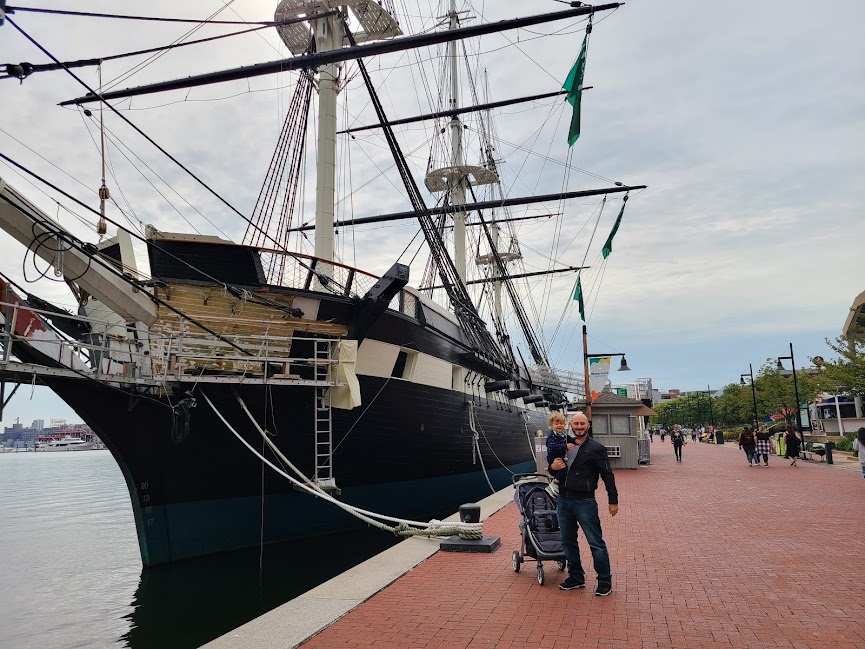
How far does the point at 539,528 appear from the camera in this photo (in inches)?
247

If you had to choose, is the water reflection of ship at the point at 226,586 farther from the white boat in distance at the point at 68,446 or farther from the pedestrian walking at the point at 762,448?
the white boat in distance at the point at 68,446

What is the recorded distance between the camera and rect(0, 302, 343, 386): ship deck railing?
7.55 m

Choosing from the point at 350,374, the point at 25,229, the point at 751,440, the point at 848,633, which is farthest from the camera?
the point at 751,440

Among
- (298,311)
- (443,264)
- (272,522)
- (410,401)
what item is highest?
(443,264)

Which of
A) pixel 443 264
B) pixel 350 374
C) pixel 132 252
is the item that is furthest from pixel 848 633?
pixel 443 264

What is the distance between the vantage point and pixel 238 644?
14.5 feet

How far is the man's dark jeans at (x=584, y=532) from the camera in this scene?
5402 mm

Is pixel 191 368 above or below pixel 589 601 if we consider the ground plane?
above

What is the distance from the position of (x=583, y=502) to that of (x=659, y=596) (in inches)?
40.3

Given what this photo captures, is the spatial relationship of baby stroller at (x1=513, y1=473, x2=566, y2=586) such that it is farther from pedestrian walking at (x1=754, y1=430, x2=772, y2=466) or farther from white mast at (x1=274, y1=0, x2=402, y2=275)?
pedestrian walking at (x1=754, y1=430, x2=772, y2=466)

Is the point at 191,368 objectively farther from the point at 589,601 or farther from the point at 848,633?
the point at 848,633

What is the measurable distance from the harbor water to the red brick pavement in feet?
9.70

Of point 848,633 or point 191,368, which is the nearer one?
point 848,633

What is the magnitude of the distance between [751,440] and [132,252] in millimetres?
20076
